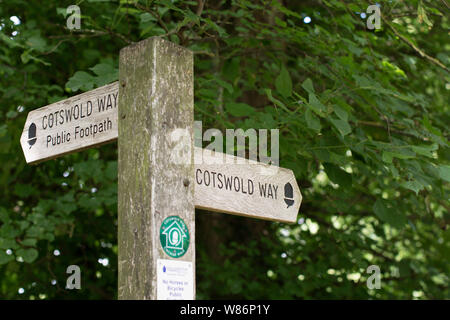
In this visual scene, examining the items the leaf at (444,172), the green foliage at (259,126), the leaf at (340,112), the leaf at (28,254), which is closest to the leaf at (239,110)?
the green foliage at (259,126)

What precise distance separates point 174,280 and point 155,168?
317 millimetres

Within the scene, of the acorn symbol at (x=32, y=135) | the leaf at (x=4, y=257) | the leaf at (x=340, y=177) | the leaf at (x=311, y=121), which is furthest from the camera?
the leaf at (x=4, y=257)

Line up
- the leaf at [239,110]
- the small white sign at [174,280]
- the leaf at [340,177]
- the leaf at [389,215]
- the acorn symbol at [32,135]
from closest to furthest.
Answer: the small white sign at [174,280] < the acorn symbol at [32,135] < the leaf at [340,177] < the leaf at [239,110] < the leaf at [389,215]

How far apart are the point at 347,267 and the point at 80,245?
80.9 inches

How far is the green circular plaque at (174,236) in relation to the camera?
1735 millimetres

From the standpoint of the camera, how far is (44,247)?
457 centimetres

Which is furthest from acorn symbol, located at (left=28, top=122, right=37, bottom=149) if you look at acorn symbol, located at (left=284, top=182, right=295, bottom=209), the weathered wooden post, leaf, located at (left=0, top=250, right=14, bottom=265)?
leaf, located at (left=0, top=250, right=14, bottom=265)

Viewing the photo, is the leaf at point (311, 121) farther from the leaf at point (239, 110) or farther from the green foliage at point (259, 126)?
the leaf at point (239, 110)

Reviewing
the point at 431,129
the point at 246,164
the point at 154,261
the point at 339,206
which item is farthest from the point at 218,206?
the point at 339,206

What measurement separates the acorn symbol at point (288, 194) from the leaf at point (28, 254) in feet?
6.49

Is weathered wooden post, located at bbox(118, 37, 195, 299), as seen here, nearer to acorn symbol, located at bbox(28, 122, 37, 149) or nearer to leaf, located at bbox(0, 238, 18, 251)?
acorn symbol, located at bbox(28, 122, 37, 149)

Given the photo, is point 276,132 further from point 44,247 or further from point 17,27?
point 44,247

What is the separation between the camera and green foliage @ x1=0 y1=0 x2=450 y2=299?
10.8 ft

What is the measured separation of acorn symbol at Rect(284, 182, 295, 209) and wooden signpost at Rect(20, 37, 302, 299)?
0.21 metres
